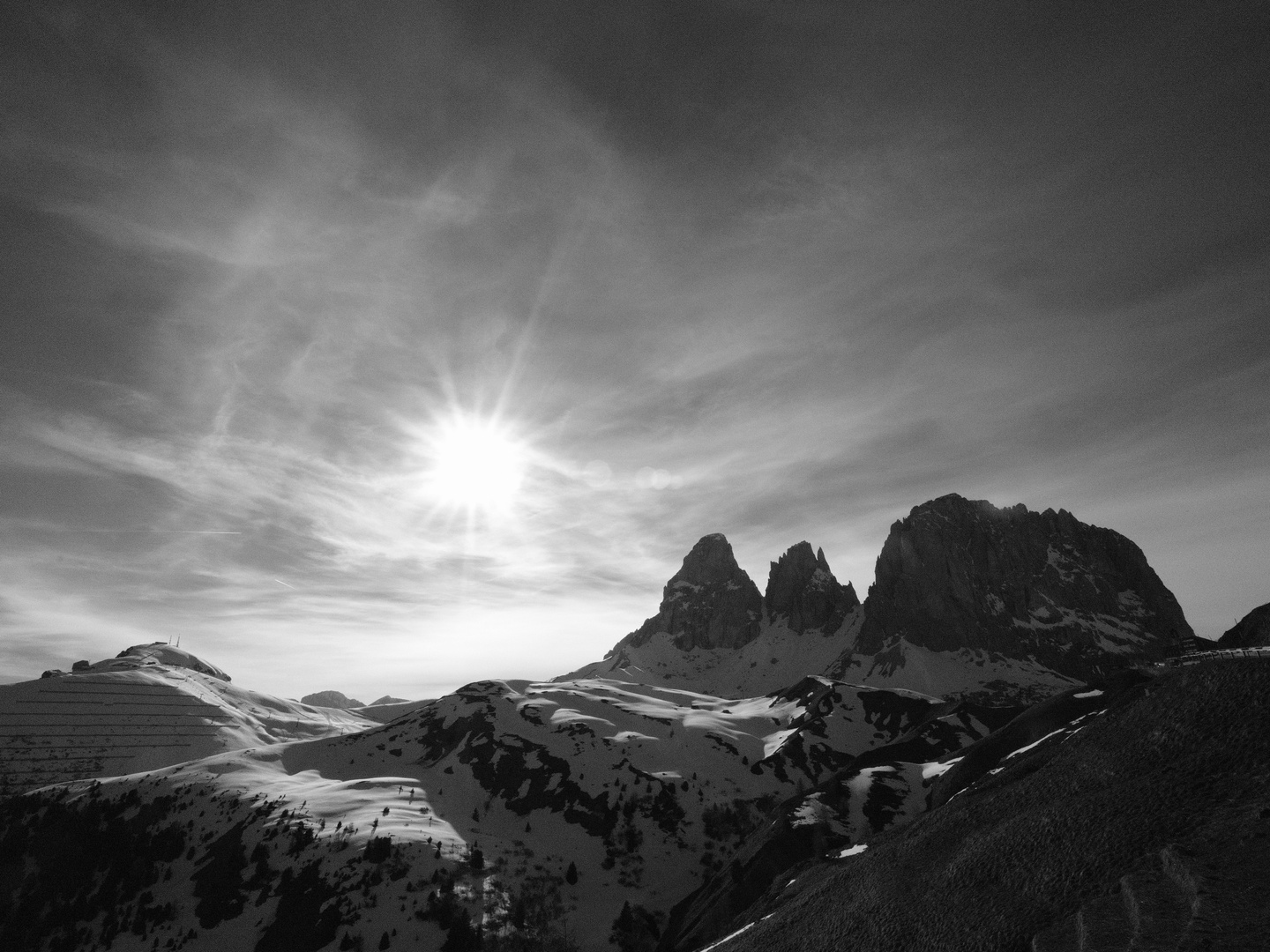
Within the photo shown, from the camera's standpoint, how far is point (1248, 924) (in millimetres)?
10391

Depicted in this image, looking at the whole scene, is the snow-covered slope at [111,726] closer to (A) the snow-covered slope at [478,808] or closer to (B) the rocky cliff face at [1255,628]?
(A) the snow-covered slope at [478,808]

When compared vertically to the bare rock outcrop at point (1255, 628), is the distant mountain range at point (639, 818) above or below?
below

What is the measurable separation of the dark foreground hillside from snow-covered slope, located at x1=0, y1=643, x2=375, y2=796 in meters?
172

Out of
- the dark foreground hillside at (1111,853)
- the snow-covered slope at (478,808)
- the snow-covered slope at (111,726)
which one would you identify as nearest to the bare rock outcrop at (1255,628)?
the dark foreground hillside at (1111,853)

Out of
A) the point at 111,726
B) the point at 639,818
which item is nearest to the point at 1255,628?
the point at 639,818

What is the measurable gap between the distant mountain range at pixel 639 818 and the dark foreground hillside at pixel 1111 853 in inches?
2.9

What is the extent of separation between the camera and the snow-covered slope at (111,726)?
445 feet

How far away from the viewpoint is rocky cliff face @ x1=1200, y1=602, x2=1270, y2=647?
1203 inches

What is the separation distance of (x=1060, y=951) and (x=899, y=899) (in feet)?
19.8

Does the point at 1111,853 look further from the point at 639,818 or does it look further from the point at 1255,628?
the point at 639,818

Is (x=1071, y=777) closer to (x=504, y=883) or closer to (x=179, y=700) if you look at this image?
(x=504, y=883)

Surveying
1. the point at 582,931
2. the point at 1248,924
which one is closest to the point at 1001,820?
the point at 1248,924

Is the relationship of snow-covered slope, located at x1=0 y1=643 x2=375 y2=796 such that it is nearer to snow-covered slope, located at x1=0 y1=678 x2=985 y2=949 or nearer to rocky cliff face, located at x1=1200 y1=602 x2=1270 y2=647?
snow-covered slope, located at x1=0 y1=678 x2=985 y2=949

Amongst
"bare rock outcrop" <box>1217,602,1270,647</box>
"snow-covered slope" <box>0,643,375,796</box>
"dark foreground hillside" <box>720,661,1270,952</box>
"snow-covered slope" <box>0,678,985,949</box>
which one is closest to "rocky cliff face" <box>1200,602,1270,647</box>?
"bare rock outcrop" <box>1217,602,1270,647</box>
